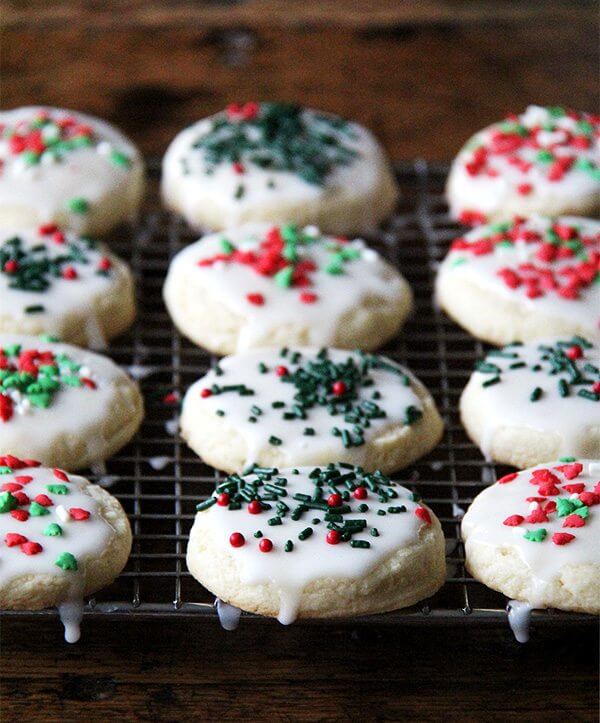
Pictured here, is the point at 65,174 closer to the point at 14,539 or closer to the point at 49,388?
the point at 49,388

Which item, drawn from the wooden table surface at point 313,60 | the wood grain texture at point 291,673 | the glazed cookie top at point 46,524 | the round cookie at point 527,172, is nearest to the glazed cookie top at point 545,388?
the wood grain texture at point 291,673

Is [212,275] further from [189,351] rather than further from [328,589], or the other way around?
[328,589]

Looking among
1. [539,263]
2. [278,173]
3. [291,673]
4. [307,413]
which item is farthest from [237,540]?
[278,173]

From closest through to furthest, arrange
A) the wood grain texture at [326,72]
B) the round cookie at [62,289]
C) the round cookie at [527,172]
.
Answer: the round cookie at [62,289]
the round cookie at [527,172]
the wood grain texture at [326,72]

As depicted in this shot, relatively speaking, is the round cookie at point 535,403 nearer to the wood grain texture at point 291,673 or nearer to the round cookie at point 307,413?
the round cookie at point 307,413

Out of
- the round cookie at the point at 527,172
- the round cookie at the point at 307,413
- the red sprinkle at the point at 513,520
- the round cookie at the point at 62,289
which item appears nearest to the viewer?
the red sprinkle at the point at 513,520

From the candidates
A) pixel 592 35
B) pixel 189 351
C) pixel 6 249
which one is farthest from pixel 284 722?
pixel 592 35

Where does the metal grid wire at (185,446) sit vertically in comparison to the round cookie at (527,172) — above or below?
below

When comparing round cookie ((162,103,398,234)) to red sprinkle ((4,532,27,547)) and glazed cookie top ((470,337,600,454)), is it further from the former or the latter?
red sprinkle ((4,532,27,547))
